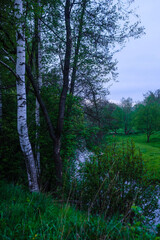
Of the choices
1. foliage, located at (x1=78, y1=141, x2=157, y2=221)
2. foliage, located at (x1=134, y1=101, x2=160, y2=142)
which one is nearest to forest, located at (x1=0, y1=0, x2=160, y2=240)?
foliage, located at (x1=78, y1=141, x2=157, y2=221)

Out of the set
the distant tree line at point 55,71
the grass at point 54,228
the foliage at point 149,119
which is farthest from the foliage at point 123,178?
the foliage at point 149,119

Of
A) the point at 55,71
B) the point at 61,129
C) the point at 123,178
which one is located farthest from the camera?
the point at 55,71

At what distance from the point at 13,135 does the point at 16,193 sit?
10.1 feet

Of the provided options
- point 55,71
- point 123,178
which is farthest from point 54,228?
point 55,71

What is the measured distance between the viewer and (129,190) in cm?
509

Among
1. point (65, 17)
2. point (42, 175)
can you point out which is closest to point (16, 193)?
point (42, 175)

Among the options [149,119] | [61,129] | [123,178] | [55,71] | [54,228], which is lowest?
[123,178]

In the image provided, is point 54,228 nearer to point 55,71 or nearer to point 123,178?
point 123,178

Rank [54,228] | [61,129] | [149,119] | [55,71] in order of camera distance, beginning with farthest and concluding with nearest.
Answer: [149,119], [55,71], [61,129], [54,228]

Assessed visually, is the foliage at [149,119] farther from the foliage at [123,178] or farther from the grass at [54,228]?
the grass at [54,228]

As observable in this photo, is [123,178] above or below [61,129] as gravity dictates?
below

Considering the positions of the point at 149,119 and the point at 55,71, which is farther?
the point at 149,119

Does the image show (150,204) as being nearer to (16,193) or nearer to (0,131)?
(16,193)

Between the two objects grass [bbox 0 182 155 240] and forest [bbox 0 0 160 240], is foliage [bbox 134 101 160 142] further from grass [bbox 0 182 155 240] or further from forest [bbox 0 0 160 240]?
grass [bbox 0 182 155 240]
